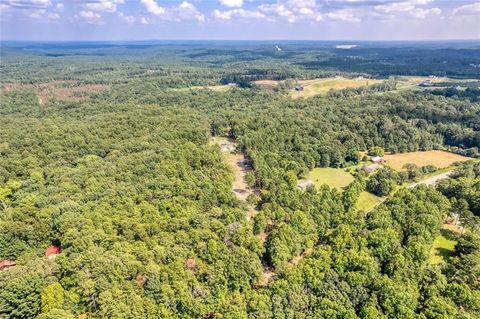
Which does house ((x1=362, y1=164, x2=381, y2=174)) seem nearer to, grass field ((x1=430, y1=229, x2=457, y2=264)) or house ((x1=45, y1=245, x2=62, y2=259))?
grass field ((x1=430, y1=229, x2=457, y2=264))

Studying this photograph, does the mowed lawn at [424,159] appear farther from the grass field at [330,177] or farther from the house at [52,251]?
the house at [52,251]

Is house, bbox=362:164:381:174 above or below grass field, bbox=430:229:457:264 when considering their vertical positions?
above

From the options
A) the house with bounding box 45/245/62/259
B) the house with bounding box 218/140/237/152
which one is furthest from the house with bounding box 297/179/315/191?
the house with bounding box 45/245/62/259

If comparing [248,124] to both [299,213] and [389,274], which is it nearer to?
[299,213]

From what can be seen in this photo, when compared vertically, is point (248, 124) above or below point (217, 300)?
above

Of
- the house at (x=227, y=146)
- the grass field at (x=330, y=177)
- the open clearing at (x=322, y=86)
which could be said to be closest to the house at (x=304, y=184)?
the grass field at (x=330, y=177)

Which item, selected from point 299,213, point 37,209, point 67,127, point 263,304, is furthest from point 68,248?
point 67,127

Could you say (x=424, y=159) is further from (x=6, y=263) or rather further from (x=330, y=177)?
(x=6, y=263)
